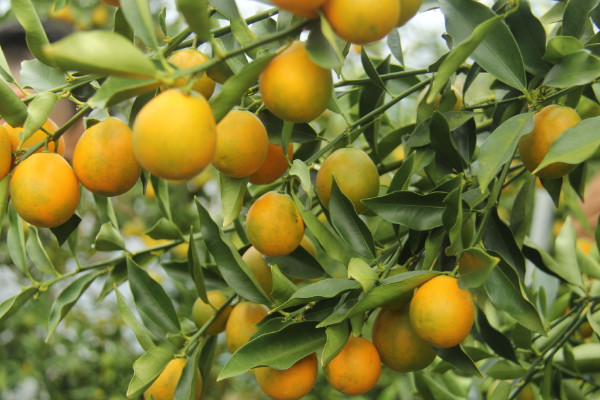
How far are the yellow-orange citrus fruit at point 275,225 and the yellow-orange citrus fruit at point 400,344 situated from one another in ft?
0.37

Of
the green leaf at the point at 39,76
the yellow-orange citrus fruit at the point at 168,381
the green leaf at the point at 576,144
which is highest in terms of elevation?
the green leaf at the point at 39,76

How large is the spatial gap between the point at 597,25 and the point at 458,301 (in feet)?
1.11

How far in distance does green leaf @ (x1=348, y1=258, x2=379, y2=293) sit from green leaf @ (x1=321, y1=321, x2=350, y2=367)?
0.04m

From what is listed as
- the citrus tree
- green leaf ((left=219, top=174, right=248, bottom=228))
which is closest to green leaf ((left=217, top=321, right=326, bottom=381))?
the citrus tree

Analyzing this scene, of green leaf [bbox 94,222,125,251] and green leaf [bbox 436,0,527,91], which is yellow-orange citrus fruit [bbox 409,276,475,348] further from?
green leaf [bbox 94,222,125,251]

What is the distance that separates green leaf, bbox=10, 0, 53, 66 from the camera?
585mm

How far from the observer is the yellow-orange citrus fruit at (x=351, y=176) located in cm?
63

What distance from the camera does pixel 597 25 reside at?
0.67 metres

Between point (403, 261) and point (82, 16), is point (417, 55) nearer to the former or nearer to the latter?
point (82, 16)

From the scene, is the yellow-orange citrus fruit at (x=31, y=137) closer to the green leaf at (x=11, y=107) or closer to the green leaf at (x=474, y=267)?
the green leaf at (x=11, y=107)

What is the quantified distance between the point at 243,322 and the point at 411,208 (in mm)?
204

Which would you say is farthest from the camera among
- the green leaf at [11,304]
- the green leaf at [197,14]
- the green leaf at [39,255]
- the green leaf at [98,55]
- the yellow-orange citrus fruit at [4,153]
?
the green leaf at [39,255]

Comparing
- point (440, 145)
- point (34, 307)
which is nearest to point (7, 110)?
point (440, 145)

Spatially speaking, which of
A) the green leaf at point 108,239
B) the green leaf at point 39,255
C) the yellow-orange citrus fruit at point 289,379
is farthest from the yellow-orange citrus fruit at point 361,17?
the green leaf at point 39,255
